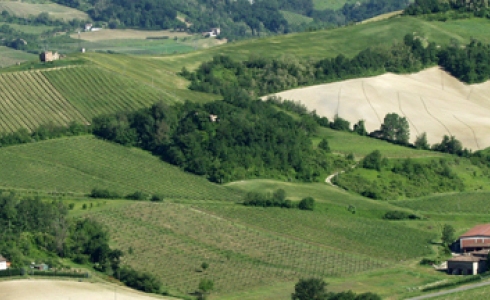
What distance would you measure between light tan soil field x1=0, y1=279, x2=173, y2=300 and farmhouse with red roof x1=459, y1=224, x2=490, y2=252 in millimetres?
28862

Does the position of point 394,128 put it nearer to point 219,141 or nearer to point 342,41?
point 219,141

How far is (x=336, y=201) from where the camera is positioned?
435ft

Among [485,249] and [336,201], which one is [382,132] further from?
[485,249]

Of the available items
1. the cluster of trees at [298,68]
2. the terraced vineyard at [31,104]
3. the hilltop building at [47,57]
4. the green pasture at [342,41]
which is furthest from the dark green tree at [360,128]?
the hilltop building at [47,57]

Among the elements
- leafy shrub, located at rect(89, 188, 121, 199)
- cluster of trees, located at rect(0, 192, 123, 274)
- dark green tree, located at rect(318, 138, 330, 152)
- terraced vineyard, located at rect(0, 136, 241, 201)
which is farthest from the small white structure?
dark green tree, located at rect(318, 138, 330, 152)

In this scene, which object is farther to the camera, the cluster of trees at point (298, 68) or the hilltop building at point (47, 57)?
the cluster of trees at point (298, 68)

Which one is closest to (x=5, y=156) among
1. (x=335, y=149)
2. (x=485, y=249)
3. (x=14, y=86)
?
(x=14, y=86)

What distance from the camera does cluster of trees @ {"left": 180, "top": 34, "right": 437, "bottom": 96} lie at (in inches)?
6850

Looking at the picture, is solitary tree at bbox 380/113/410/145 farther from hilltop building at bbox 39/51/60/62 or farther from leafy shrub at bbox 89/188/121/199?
leafy shrub at bbox 89/188/121/199

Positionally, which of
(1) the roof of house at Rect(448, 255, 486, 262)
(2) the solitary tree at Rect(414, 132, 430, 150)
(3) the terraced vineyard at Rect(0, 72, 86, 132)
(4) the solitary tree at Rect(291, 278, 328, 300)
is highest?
(3) the terraced vineyard at Rect(0, 72, 86, 132)

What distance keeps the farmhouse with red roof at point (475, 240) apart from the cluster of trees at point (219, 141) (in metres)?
21.9

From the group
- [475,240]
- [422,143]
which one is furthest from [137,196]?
[422,143]

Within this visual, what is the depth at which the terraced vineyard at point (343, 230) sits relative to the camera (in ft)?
395

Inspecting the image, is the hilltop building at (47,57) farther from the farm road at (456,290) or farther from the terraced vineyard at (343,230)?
the farm road at (456,290)
